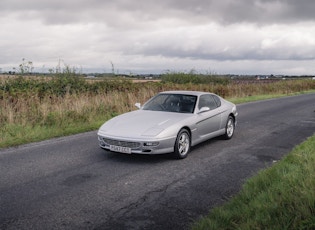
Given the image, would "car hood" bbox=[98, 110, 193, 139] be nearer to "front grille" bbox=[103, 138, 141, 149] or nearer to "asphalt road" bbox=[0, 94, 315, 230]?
"front grille" bbox=[103, 138, 141, 149]

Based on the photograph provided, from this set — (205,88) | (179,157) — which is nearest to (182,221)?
(179,157)

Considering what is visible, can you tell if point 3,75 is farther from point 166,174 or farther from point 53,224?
point 53,224

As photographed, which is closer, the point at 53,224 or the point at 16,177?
the point at 53,224

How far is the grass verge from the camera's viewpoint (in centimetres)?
357

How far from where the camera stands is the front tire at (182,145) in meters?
7.13

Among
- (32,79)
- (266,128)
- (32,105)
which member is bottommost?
(266,128)

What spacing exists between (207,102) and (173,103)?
3.37 ft

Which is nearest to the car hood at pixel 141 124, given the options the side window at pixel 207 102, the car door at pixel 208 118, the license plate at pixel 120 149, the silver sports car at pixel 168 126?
the silver sports car at pixel 168 126

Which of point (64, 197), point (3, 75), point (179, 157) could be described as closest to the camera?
point (64, 197)

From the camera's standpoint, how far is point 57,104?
1342 cm

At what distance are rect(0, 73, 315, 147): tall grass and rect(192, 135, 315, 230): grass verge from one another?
648 cm

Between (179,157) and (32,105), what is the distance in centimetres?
760

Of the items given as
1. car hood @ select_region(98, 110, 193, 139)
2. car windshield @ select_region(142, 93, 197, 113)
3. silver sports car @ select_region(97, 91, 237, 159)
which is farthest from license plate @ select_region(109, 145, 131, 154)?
car windshield @ select_region(142, 93, 197, 113)

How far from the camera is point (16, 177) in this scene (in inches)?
237
